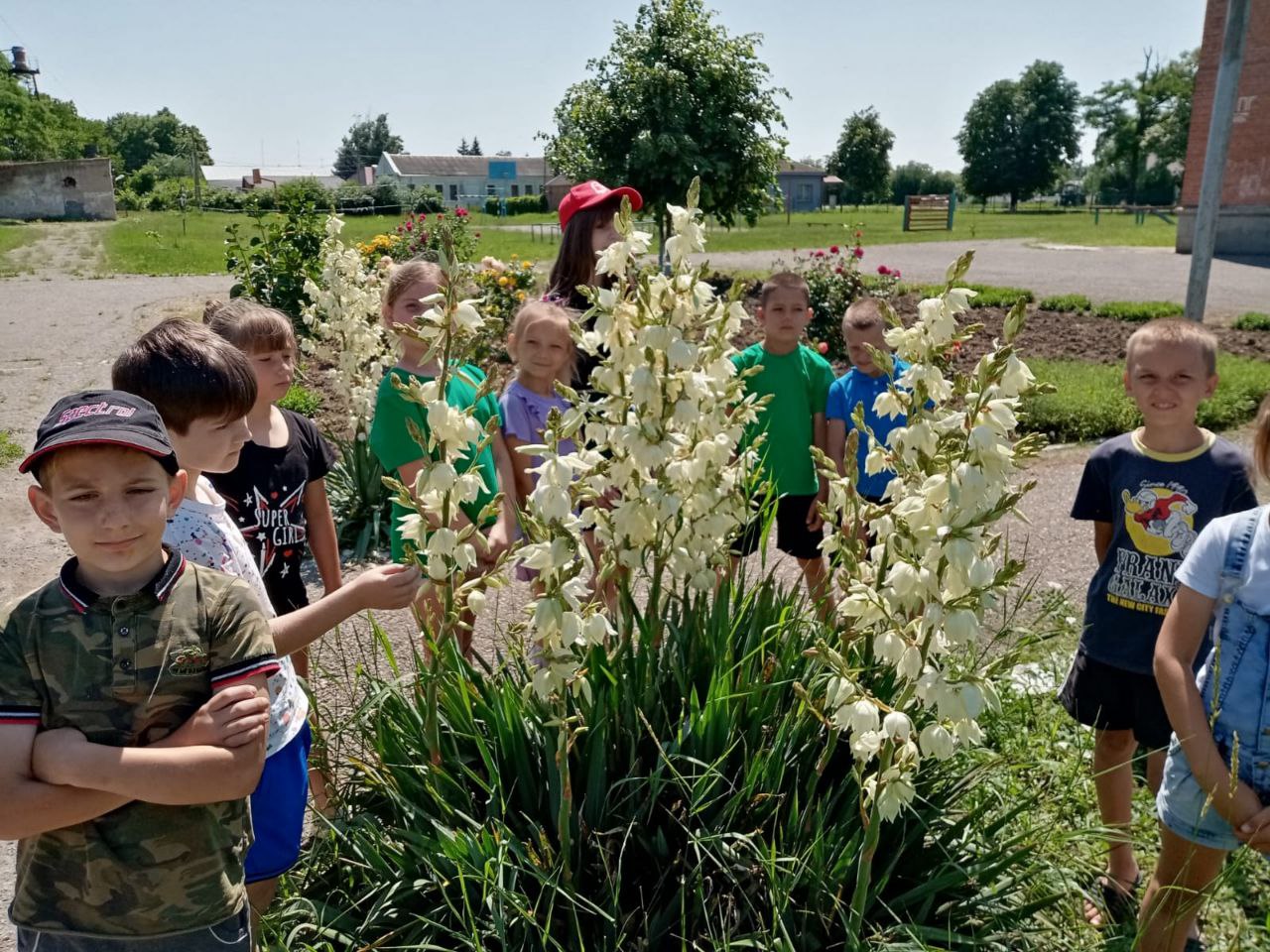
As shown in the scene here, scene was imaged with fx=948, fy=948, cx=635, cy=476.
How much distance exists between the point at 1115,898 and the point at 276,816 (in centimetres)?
241

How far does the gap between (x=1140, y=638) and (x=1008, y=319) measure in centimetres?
143

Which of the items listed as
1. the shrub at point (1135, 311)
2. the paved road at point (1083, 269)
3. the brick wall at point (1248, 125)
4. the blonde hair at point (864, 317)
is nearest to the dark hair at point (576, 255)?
the blonde hair at point (864, 317)

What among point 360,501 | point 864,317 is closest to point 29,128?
point 360,501

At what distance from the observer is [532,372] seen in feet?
12.5

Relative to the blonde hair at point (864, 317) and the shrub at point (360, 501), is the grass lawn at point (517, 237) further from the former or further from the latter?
the blonde hair at point (864, 317)

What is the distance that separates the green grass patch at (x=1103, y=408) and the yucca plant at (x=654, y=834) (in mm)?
5811

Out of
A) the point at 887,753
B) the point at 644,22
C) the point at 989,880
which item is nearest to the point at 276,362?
the point at 887,753

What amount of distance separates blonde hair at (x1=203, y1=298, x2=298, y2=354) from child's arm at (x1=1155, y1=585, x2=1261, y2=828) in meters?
2.75

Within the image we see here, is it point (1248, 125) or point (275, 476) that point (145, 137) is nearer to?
point (1248, 125)

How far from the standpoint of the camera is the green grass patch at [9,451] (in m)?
7.52

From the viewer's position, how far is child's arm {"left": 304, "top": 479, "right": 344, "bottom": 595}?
3242 millimetres

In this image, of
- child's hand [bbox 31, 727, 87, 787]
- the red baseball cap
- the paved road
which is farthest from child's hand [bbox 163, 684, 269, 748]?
the paved road

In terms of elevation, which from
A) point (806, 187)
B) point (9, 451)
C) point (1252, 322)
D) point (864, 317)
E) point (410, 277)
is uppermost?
point (806, 187)

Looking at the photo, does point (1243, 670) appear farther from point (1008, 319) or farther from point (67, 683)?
point (67, 683)
